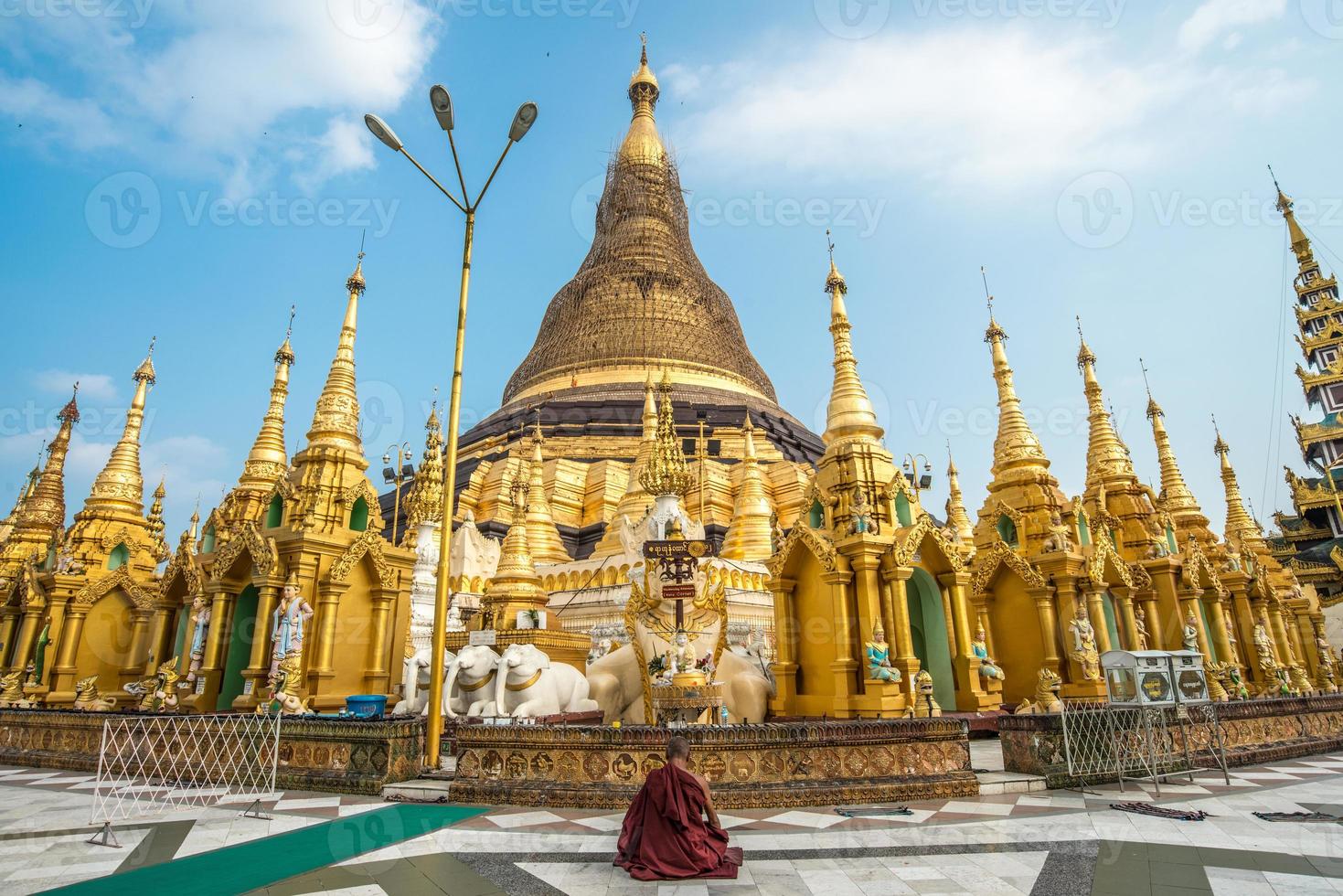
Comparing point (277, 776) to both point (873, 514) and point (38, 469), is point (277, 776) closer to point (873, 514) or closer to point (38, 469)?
point (873, 514)

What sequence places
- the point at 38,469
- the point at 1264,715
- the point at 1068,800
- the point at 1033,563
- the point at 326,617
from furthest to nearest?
the point at 38,469 < the point at 1033,563 < the point at 326,617 < the point at 1264,715 < the point at 1068,800

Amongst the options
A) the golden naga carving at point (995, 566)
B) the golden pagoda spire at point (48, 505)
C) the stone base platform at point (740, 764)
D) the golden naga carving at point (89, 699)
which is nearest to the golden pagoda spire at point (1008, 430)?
the golden naga carving at point (995, 566)

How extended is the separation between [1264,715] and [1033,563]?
4891 millimetres

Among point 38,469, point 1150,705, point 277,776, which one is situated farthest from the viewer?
point 38,469

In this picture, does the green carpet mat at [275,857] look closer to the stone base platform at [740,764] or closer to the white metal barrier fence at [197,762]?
the stone base platform at [740,764]

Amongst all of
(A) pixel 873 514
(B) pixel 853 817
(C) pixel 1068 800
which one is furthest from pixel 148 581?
(C) pixel 1068 800

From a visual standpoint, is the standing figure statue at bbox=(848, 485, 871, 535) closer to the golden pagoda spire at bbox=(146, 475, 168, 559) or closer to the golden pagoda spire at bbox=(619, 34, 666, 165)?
the golden pagoda spire at bbox=(146, 475, 168, 559)

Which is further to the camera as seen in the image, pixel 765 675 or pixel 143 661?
pixel 143 661

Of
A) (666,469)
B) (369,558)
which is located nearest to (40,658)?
(369,558)

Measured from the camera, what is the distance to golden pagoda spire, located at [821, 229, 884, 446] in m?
14.6

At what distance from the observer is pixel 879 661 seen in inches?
464

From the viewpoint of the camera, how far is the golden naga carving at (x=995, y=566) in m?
15.2

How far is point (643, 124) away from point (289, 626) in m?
48.6

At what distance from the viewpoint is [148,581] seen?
2042 cm
